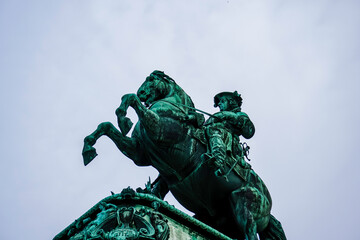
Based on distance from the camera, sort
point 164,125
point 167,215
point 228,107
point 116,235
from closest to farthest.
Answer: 1. point 116,235
2. point 167,215
3. point 164,125
4. point 228,107

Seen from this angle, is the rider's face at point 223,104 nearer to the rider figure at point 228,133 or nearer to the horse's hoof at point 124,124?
the rider figure at point 228,133

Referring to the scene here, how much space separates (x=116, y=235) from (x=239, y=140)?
4533 mm

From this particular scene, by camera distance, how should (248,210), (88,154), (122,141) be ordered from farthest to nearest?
(122,141), (248,210), (88,154)

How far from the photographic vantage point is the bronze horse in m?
14.0

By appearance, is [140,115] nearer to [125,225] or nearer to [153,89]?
[153,89]

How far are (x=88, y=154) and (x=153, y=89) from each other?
2047mm

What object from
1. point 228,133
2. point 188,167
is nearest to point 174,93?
point 228,133

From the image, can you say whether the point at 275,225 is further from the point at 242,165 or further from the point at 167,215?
the point at 167,215

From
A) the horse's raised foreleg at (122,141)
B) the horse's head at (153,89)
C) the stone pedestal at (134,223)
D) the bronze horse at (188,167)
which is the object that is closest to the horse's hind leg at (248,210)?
the bronze horse at (188,167)

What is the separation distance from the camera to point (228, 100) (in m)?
16.2

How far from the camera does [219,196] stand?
46.9 feet

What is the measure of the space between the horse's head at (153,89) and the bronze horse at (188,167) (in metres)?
0.37

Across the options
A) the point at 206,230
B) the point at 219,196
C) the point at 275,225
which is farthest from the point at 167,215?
the point at 275,225

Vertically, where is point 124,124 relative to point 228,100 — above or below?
below
